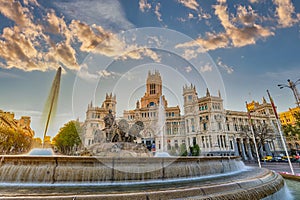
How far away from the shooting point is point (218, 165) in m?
10.8

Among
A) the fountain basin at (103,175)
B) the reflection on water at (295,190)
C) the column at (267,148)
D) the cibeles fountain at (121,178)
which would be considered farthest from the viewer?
the column at (267,148)

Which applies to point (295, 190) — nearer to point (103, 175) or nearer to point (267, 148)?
point (103, 175)

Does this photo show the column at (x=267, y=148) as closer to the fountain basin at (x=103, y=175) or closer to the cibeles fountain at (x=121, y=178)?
the cibeles fountain at (x=121, y=178)

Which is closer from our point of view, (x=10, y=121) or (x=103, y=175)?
(x=103, y=175)

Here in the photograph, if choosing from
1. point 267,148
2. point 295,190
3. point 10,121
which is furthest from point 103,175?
point 10,121

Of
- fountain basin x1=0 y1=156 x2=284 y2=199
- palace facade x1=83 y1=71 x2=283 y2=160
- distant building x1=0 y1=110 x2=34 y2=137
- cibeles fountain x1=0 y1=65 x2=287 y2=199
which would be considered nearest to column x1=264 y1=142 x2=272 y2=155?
palace facade x1=83 y1=71 x2=283 y2=160

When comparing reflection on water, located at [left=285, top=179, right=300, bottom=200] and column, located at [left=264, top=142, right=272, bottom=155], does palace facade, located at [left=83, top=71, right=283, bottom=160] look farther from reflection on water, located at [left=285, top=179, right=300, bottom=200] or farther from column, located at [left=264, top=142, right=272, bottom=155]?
reflection on water, located at [left=285, top=179, right=300, bottom=200]

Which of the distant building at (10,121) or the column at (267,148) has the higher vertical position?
the distant building at (10,121)

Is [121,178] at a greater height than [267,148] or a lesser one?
lesser

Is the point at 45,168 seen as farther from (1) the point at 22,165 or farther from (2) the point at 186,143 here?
(2) the point at 186,143

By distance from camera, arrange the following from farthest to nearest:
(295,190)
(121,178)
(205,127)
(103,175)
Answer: (205,127), (295,190), (121,178), (103,175)

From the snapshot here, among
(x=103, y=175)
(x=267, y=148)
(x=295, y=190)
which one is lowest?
(x=295, y=190)

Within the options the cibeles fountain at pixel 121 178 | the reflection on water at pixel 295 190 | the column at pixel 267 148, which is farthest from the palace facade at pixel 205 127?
the cibeles fountain at pixel 121 178

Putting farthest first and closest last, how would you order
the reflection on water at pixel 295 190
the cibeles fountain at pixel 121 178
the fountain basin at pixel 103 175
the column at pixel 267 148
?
the column at pixel 267 148
the reflection on water at pixel 295 190
the fountain basin at pixel 103 175
the cibeles fountain at pixel 121 178
